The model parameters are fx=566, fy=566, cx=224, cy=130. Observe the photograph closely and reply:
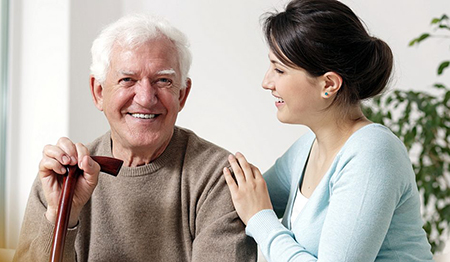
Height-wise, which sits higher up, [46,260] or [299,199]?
[299,199]

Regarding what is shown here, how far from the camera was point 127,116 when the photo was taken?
1627 millimetres

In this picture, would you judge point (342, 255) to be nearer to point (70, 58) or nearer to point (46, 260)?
point (46, 260)

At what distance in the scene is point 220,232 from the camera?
151cm

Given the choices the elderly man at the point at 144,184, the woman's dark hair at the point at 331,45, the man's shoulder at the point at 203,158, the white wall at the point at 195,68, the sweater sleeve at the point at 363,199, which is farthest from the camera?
the white wall at the point at 195,68

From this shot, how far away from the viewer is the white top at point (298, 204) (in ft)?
5.16

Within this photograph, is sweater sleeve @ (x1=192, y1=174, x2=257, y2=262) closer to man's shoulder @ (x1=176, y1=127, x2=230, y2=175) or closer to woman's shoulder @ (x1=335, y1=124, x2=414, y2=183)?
man's shoulder @ (x1=176, y1=127, x2=230, y2=175)

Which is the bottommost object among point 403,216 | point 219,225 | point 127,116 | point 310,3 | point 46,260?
point 46,260

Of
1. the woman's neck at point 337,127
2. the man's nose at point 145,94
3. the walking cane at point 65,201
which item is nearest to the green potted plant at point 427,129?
the woman's neck at point 337,127

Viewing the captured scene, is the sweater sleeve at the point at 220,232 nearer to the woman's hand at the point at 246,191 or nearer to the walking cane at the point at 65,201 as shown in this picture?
the woman's hand at the point at 246,191

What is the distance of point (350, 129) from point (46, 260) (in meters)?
0.89

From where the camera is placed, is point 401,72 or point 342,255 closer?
point 342,255

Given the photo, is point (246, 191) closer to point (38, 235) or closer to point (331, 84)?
point (331, 84)

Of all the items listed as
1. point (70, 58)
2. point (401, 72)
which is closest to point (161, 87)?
point (70, 58)

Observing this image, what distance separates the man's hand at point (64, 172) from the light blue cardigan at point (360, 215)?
0.44m
